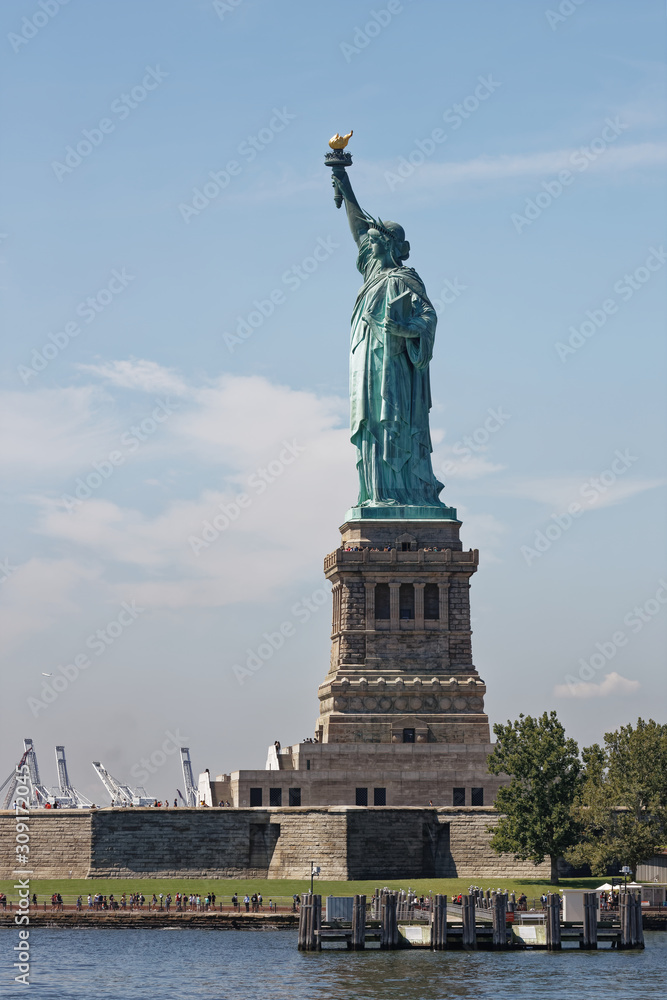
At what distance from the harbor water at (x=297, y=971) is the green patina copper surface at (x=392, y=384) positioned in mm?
29191

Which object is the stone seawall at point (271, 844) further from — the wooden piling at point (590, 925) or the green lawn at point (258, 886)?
the wooden piling at point (590, 925)

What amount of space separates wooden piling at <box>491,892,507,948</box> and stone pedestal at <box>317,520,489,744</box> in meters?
22.3

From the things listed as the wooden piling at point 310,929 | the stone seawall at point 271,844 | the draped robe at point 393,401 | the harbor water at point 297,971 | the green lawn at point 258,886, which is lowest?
the harbor water at point 297,971

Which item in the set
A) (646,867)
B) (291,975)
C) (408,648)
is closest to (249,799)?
(408,648)

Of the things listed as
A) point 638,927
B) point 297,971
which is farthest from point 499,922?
point 297,971

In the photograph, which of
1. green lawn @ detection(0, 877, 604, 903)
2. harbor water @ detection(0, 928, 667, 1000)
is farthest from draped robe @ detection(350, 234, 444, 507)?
harbor water @ detection(0, 928, 667, 1000)

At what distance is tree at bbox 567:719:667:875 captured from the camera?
76.5 meters

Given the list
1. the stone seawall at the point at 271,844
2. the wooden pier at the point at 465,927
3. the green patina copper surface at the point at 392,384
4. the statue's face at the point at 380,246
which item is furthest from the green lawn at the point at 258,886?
the statue's face at the point at 380,246

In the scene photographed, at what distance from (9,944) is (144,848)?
1006cm

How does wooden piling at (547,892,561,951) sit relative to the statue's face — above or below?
below

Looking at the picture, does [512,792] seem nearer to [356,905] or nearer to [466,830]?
[466,830]

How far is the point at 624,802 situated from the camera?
77.5 metres

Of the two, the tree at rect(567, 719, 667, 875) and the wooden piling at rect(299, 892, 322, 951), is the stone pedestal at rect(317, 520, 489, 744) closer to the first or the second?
the tree at rect(567, 719, 667, 875)

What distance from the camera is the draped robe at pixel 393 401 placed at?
307ft
